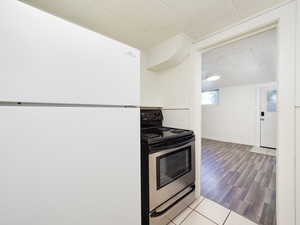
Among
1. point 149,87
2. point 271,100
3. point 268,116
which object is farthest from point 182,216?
point 271,100

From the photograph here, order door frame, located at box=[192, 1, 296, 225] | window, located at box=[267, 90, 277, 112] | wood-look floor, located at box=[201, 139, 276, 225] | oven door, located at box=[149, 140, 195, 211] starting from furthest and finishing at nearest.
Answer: window, located at box=[267, 90, 277, 112] → wood-look floor, located at box=[201, 139, 276, 225] → oven door, located at box=[149, 140, 195, 211] → door frame, located at box=[192, 1, 296, 225]

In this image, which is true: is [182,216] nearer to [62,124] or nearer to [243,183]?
[243,183]

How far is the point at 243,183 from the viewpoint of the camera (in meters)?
1.88

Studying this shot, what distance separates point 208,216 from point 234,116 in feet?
12.4

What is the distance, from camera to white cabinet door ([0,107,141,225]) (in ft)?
1.52

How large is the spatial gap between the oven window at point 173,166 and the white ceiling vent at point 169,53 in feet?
4.01

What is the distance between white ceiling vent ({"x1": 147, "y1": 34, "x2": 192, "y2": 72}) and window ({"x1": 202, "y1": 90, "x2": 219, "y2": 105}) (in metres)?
3.61

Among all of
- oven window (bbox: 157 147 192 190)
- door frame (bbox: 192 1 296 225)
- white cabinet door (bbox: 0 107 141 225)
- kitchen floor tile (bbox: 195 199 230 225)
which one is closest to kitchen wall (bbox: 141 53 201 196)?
kitchen floor tile (bbox: 195 199 230 225)

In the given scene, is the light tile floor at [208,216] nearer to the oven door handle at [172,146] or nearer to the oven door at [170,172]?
the oven door at [170,172]

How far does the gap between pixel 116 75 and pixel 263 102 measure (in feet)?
15.5

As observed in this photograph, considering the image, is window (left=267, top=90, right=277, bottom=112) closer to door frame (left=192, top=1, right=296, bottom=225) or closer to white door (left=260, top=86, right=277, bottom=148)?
→ white door (left=260, top=86, right=277, bottom=148)

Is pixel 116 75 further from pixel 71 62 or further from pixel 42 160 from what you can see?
pixel 42 160

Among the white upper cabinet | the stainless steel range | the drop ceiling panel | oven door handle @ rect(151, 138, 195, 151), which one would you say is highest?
the drop ceiling panel

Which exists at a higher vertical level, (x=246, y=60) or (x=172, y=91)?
(x=246, y=60)
